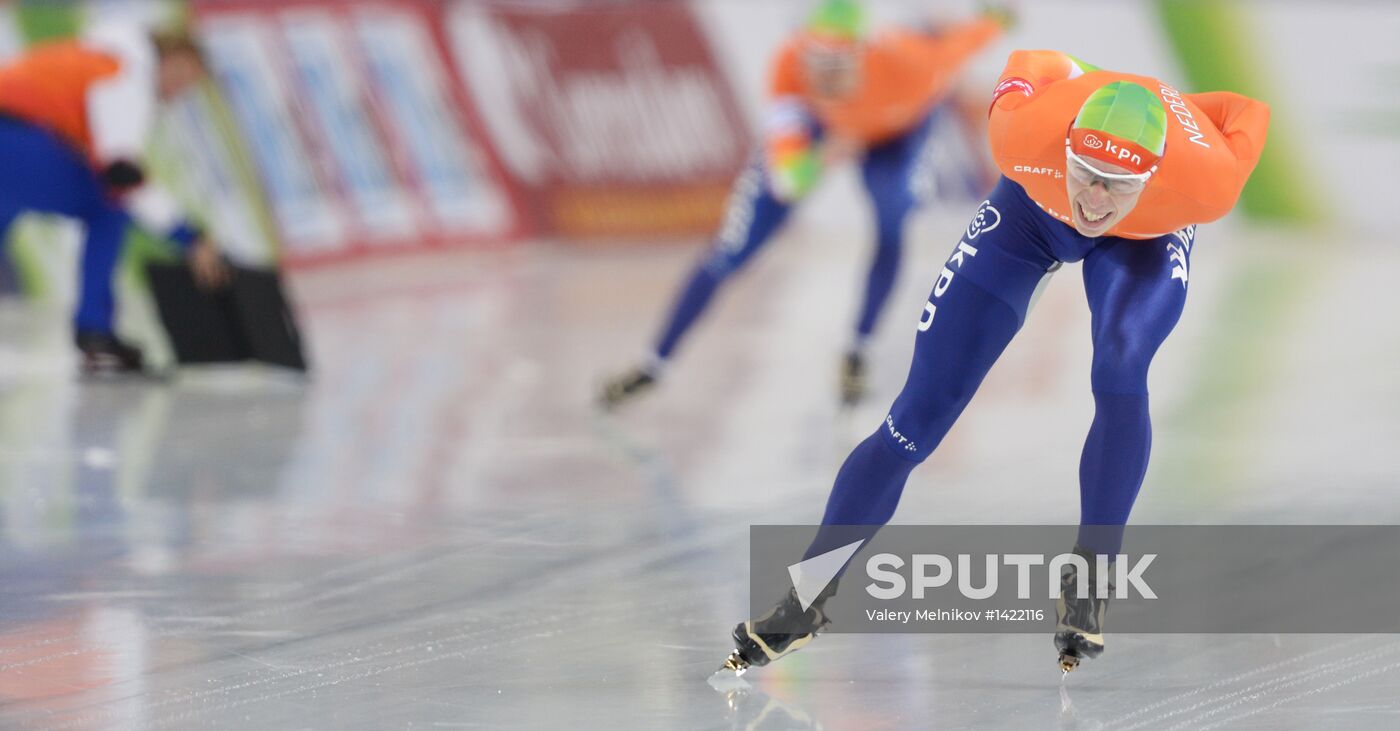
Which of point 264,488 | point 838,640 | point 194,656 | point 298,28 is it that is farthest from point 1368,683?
point 298,28

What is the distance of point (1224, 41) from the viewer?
1334 centimetres

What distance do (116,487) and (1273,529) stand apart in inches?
134

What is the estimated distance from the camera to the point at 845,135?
7598 mm

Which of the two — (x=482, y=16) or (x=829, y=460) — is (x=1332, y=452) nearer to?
(x=829, y=460)

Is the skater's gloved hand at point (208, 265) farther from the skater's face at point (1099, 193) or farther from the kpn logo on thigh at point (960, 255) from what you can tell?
the skater's face at point (1099, 193)

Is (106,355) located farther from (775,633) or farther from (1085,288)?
(1085,288)

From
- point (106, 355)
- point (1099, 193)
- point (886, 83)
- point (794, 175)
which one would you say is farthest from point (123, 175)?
point (1099, 193)

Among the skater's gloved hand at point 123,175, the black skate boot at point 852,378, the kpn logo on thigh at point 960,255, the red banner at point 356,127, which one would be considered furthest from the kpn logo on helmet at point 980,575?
Result: the red banner at point 356,127

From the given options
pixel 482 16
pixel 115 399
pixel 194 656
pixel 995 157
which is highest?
pixel 482 16

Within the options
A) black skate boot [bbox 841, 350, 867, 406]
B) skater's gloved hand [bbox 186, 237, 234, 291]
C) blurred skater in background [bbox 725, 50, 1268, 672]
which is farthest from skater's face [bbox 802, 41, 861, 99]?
blurred skater in background [bbox 725, 50, 1268, 672]

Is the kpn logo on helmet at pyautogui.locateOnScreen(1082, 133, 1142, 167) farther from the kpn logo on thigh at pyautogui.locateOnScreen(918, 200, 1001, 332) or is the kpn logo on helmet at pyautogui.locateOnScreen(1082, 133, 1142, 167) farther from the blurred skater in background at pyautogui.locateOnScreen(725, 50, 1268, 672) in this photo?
the kpn logo on thigh at pyautogui.locateOnScreen(918, 200, 1001, 332)

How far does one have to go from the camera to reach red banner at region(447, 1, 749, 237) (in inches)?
480

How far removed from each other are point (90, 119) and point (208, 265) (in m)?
0.74

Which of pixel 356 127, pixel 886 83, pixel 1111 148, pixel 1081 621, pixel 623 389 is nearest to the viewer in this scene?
pixel 1111 148
